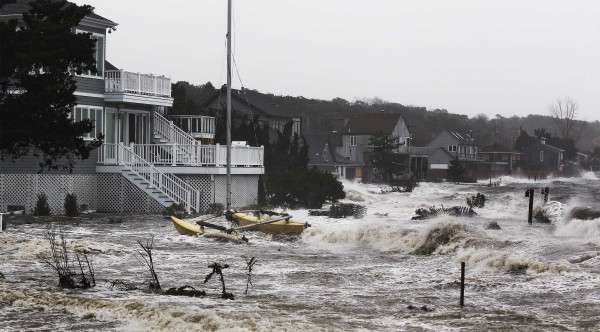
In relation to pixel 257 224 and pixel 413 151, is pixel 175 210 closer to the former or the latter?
pixel 257 224

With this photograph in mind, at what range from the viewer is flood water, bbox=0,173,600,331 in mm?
17062

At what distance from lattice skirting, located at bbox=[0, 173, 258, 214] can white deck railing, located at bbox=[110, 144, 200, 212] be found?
→ 63 cm

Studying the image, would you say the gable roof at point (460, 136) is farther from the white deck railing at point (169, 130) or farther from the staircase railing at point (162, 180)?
the staircase railing at point (162, 180)

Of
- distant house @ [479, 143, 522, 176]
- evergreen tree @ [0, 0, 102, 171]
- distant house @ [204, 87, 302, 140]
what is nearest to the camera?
evergreen tree @ [0, 0, 102, 171]

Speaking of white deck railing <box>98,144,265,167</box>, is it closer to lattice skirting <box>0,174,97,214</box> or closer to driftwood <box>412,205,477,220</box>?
lattice skirting <box>0,174,97,214</box>

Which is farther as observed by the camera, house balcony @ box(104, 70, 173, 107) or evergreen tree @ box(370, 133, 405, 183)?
evergreen tree @ box(370, 133, 405, 183)

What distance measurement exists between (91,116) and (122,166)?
2.53 m

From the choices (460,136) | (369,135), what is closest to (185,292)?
(369,135)

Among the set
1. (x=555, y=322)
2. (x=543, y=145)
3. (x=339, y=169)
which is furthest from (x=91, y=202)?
(x=543, y=145)

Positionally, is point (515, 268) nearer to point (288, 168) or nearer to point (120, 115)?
point (120, 115)

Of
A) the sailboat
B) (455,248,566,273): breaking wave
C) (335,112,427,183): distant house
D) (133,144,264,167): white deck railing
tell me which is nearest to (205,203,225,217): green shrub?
(133,144,264,167): white deck railing

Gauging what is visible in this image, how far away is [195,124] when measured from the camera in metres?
51.4

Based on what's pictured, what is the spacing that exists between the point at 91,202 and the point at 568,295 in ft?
90.3

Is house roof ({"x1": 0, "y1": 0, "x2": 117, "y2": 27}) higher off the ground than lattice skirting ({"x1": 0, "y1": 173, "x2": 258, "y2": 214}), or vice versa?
house roof ({"x1": 0, "y1": 0, "x2": 117, "y2": 27})
